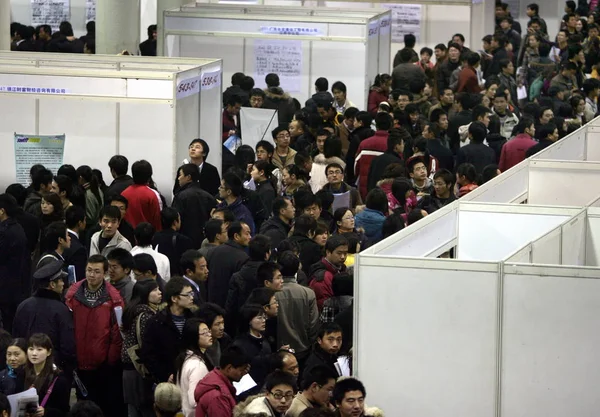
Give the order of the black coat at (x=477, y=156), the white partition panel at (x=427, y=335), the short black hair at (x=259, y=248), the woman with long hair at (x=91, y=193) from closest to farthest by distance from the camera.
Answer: the white partition panel at (x=427, y=335)
the short black hair at (x=259, y=248)
the woman with long hair at (x=91, y=193)
the black coat at (x=477, y=156)

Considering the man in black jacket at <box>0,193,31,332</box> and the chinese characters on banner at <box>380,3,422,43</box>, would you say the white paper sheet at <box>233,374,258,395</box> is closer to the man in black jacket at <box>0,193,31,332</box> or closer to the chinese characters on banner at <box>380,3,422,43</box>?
the man in black jacket at <box>0,193,31,332</box>

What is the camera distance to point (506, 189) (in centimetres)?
1059

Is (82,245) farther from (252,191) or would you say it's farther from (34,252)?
(252,191)

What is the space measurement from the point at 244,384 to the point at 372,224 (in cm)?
322

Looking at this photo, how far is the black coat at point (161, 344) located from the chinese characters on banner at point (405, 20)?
595 inches

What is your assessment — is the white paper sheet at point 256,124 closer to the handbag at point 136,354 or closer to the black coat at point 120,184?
the black coat at point 120,184

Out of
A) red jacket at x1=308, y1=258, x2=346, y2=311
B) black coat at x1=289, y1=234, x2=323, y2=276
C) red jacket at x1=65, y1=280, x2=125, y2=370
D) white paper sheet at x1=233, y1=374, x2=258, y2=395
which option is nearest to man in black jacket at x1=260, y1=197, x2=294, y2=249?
black coat at x1=289, y1=234, x2=323, y2=276

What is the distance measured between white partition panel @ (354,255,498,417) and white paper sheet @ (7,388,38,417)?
5.81ft

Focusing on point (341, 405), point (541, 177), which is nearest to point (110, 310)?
point (341, 405)

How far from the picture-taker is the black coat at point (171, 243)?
34.1 feet

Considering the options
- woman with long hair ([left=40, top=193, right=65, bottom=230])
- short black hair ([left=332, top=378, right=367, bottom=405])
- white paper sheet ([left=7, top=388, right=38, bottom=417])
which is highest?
woman with long hair ([left=40, top=193, right=65, bottom=230])

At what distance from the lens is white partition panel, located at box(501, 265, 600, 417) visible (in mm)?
7461

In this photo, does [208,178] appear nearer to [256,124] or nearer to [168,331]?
[256,124]

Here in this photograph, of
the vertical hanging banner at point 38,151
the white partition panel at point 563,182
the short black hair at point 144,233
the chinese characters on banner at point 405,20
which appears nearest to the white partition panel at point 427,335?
the short black hair at point 144,233
